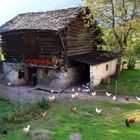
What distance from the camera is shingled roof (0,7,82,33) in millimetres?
26250

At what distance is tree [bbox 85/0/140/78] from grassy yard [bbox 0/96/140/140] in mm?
7663

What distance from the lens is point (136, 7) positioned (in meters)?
26.3

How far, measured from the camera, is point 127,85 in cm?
2720

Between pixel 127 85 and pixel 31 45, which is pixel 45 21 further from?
pixel 127 85

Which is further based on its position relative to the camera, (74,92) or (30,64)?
(30,64)

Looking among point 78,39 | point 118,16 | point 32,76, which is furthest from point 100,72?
point 32,76

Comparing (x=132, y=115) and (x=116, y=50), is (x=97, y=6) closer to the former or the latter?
(x=116, y=50)

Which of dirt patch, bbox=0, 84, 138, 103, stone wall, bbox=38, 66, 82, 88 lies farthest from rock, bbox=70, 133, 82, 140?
stone wall, bbox=38, 66, 82, 88

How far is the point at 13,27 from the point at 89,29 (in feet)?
26.7

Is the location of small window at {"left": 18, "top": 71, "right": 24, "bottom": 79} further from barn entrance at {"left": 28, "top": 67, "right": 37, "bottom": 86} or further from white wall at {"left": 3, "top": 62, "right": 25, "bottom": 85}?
barn entrance at {"left": 28, "top": 67, "right": 37, "bottom": 86}

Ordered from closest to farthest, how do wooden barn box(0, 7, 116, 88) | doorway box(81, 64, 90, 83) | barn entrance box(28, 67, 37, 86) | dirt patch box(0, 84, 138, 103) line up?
dirt patch box(0, 84, 138, 103) < wooden barn box(0, 7, 116, 88) < barn entrance box(28, 67, 37, 86) < doorway box(81, 64, 90, 83)

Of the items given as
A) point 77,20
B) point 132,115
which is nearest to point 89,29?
point 77,20

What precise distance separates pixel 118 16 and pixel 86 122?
41.6 ft

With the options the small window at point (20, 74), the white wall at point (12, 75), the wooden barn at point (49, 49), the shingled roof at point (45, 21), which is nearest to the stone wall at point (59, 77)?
the wooden barn at point (49, 49)
